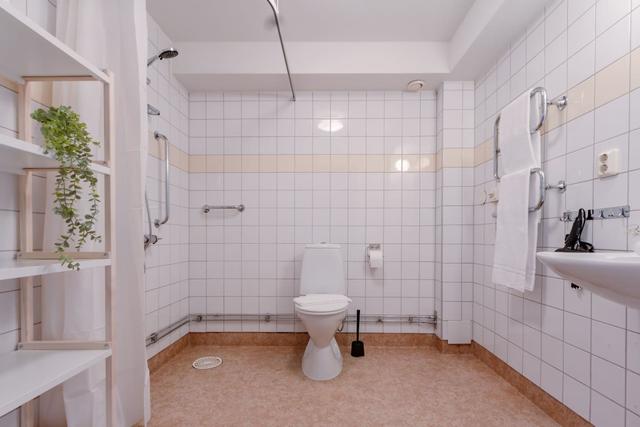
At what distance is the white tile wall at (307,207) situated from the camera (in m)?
2.39

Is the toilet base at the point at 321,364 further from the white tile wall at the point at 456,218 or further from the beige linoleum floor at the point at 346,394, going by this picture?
the white tile wall at the point at 456,218

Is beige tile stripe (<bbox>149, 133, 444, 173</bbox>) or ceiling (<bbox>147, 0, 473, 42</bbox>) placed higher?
ceiling (<bbox>147, 0, 473, 42</bbox>)

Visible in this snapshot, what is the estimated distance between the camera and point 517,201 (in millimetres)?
1547

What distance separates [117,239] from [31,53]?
69cm

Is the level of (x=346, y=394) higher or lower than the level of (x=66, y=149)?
lower

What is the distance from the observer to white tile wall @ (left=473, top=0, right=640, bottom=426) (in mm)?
1137

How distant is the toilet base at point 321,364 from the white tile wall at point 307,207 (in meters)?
0.52

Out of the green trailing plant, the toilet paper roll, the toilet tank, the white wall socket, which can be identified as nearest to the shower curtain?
the green trailing plant

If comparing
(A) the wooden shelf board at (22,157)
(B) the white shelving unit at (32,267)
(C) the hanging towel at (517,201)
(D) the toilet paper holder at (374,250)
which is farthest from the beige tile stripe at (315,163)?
(B) the white shelving unit at (32,267)

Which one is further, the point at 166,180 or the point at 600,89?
the point at 166,180

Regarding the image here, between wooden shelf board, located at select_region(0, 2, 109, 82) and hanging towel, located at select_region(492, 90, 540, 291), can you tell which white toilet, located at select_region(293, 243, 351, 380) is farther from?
wooden shelf board, located at select_region(0, 2, 109, 82)

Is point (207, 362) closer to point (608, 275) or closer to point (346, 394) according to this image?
point (346, 394)

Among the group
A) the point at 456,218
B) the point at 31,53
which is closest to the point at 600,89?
the point at 456,218

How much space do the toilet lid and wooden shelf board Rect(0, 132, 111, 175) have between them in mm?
1243
